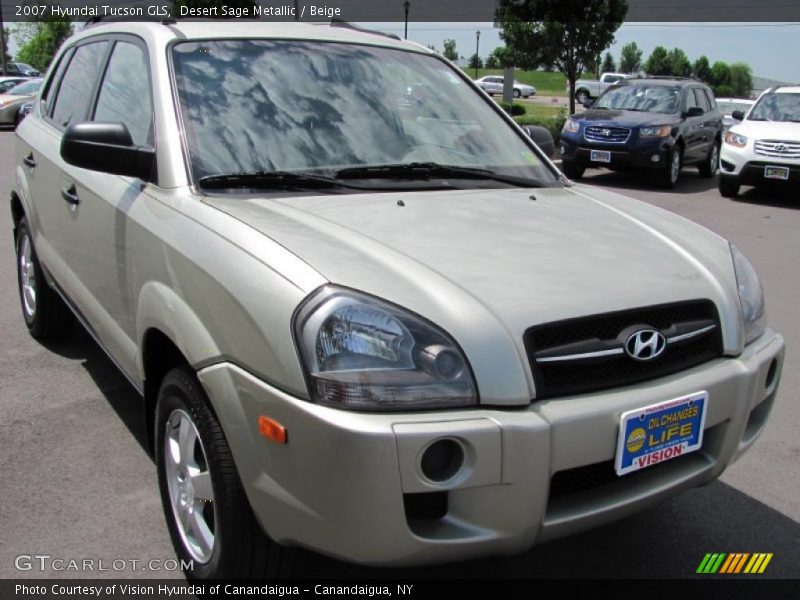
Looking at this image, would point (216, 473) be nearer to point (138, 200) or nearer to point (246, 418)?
point (246, 418)

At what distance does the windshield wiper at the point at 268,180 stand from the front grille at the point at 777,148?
10.5 metres

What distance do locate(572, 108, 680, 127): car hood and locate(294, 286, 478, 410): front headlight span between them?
12284 mm

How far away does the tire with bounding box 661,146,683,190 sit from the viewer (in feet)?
44.4

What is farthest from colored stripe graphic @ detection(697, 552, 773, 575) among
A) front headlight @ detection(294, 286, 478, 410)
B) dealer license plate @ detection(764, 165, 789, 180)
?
dealer license plate @ detection(764, 165, 789, 180)

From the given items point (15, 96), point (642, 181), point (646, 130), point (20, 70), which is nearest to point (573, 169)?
point (642, 181)

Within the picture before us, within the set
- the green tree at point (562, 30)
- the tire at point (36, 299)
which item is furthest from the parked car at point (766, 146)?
the tire at point (36, 299)

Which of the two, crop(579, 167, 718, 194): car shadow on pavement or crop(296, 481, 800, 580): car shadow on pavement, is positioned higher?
crop(296, 481, 800, 580): car shadow on pavement

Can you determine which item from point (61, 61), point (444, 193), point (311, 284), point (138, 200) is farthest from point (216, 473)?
point (61, 61)

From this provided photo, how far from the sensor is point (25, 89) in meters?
23.2

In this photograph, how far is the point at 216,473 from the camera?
227cm

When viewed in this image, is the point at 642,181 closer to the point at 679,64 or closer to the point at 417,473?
the point at 417,473

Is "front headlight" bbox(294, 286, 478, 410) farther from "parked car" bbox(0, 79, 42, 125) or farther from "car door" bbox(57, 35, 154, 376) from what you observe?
"parked car" bbox(0, 79, 42, 125)

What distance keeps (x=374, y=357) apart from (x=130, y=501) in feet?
5.51

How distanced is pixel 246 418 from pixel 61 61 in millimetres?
3335
